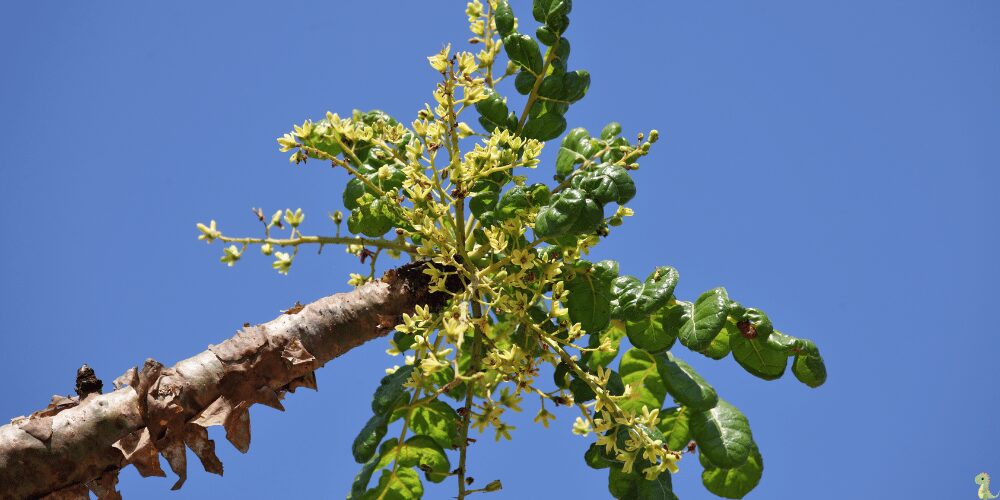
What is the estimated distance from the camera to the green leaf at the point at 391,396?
3119 millimetres

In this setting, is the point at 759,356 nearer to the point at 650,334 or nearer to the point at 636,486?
the point at 650,334

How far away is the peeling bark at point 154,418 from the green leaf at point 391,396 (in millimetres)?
316

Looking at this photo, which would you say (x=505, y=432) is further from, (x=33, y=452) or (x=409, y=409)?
(x=33, y=452)

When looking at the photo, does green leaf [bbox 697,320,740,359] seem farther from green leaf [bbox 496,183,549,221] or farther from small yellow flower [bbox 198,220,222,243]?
small yellow flower [bbox 198,220,222,243]

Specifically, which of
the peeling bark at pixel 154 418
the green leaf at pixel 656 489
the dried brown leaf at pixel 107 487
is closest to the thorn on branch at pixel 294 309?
the peeling bark at pixel 154 418

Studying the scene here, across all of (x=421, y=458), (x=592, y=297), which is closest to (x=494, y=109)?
(x=592, y=297)

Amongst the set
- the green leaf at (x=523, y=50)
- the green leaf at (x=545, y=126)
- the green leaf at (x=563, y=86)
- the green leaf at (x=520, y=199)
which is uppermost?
the green leaf at (x=523, y=50)

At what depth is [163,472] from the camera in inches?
104

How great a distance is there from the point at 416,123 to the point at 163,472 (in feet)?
4.58

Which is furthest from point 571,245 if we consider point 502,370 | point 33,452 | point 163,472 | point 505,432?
point 33,452

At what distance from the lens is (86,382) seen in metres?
2.73

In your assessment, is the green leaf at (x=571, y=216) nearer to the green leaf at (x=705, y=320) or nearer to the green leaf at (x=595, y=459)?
the green leaf at (x=705, y=320)

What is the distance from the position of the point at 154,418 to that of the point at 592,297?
1.51 metres

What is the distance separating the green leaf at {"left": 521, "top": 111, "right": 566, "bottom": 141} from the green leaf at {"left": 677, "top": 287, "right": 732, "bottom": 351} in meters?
0.88
